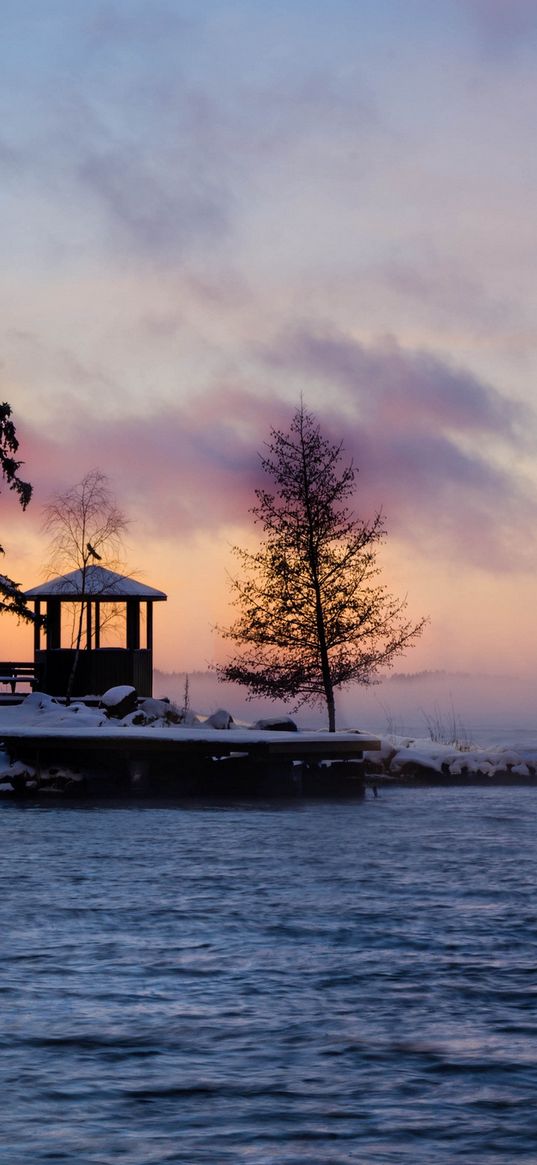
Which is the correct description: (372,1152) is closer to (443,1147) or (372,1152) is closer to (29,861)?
(443,1147)

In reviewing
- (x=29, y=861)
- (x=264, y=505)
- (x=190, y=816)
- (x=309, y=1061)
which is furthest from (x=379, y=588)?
(x=309, y=1061)

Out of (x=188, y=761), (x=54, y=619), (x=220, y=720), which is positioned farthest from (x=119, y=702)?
(x=54, y=619)

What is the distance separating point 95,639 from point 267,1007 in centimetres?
2920

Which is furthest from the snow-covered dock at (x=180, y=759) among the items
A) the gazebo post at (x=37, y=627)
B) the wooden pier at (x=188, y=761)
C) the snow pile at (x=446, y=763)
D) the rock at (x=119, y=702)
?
the gazebo post at (x=37, y=627)

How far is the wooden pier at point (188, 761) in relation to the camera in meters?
23.9

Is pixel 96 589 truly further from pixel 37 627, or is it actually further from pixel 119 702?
pixel 119 702

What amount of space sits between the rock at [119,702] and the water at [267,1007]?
47.3 ft

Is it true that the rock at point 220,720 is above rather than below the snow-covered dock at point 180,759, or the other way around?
above

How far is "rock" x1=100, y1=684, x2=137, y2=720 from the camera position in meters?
29.2

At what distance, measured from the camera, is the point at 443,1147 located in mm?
4965

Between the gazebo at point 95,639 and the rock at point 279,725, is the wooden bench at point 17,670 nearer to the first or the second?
the gazebo at point 95,639

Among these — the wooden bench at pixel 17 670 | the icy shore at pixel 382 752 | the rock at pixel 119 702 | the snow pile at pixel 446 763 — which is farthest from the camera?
the wooden bench at pixel 17 670

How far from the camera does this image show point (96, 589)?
36062mm

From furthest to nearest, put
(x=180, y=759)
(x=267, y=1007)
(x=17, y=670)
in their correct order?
(x=17, y=670)
(x=180, y=759)
(x=267, y=1007)
